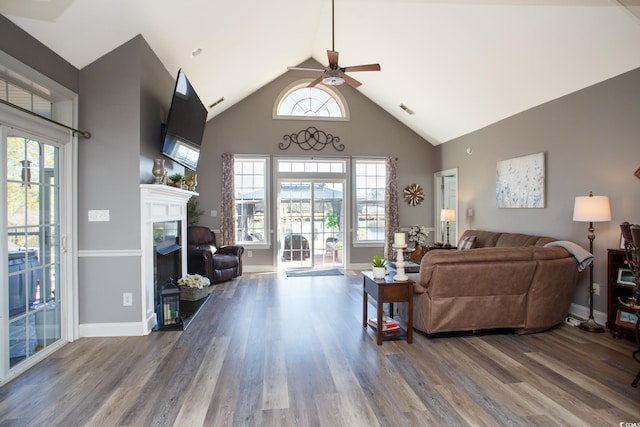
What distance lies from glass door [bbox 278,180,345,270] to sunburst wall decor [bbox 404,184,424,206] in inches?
57.6

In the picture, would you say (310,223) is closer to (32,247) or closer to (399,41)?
(399,41)

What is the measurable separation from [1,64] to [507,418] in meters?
4.14

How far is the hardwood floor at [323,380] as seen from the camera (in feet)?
7.02

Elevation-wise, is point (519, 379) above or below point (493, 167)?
below

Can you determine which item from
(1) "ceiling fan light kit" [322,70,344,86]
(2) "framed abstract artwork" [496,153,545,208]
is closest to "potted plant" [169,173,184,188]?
(1) "ceiling fan light kit" [322,70,344,86]

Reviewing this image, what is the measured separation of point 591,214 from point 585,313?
1287 mm

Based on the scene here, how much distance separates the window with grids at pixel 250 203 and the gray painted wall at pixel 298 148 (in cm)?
26

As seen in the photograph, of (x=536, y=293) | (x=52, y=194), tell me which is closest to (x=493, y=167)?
(x=536, y=293)

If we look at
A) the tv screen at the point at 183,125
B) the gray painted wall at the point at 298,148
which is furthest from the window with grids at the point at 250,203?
the tv screen at the point at 183,125

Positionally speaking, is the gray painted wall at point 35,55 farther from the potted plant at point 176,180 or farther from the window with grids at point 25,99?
the potted plant at point 176,180

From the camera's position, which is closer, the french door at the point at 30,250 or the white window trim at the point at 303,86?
the french door at the point at 30,250

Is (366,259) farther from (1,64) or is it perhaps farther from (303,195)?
(1,64)

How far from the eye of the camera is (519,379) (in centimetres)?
259

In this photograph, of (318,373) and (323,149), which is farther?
(323,149)
